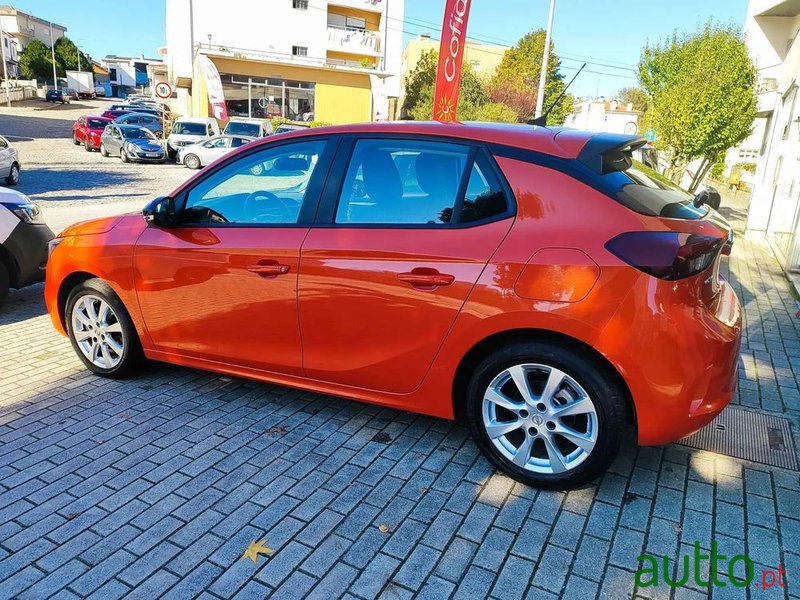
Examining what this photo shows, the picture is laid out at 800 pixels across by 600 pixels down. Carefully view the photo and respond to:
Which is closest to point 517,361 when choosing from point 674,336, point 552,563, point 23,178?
point 674,336

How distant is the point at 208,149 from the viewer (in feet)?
74.8

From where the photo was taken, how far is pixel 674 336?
8.93 feet

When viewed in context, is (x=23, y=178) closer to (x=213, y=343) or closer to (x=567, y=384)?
(x=213, y=343)

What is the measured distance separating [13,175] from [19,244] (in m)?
10.7

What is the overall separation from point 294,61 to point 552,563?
37.0 m

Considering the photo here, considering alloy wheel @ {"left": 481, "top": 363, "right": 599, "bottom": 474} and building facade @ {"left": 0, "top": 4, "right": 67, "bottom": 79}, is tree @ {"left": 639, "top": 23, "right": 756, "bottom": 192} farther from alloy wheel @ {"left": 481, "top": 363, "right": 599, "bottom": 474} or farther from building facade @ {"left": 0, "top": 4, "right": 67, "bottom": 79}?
building facade @ {"left": 0, "top": 4, "right": 67, "bottom": 79}

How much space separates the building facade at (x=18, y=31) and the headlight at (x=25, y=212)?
7801 centimetres

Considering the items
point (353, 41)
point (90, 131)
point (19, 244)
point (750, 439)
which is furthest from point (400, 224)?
point (353, 41)

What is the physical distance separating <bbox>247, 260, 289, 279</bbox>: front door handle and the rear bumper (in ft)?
5.79

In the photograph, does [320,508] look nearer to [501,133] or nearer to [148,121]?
[501,133]

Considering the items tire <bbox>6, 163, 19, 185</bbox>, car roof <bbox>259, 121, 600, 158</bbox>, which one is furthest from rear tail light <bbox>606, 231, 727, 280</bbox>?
tire <bbox>6, 163, 19, 185</bbox>

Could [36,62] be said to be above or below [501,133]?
above

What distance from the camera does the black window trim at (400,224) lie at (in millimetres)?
3053

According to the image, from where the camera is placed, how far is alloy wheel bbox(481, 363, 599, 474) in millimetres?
2959
